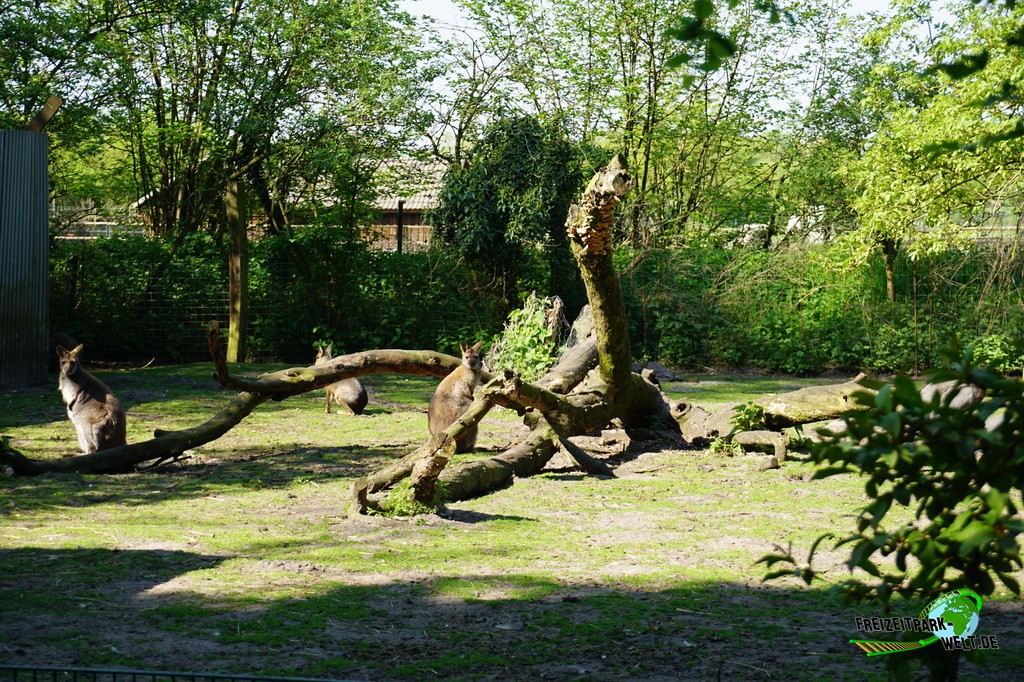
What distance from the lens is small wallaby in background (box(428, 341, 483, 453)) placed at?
10336 mm

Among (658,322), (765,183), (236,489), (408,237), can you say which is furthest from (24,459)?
(765,183)

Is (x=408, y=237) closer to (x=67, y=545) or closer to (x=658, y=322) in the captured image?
(x=658, y=322)

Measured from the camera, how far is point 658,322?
1986 centimetres

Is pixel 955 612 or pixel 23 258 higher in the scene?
pixel 23 258

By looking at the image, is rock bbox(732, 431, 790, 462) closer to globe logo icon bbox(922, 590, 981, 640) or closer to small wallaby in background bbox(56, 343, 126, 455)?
small wallaby in background bbox(56, 343, 126, 455)

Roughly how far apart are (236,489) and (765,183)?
18422mm

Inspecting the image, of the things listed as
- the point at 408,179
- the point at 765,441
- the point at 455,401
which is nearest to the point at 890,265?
the point at 408,179

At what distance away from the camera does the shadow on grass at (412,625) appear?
442cm

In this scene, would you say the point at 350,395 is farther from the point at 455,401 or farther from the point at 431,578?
the point at 431,578

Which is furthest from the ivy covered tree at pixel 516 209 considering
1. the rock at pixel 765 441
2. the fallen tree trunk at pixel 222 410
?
the rock at pixel 765 441

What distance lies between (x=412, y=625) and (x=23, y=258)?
12.6 m

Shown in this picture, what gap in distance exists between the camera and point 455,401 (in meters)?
10.4

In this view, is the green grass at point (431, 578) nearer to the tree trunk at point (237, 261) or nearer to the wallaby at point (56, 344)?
the wallaby at point (56, 344)

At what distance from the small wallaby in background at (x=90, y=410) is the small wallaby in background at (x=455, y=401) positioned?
3099 mm
